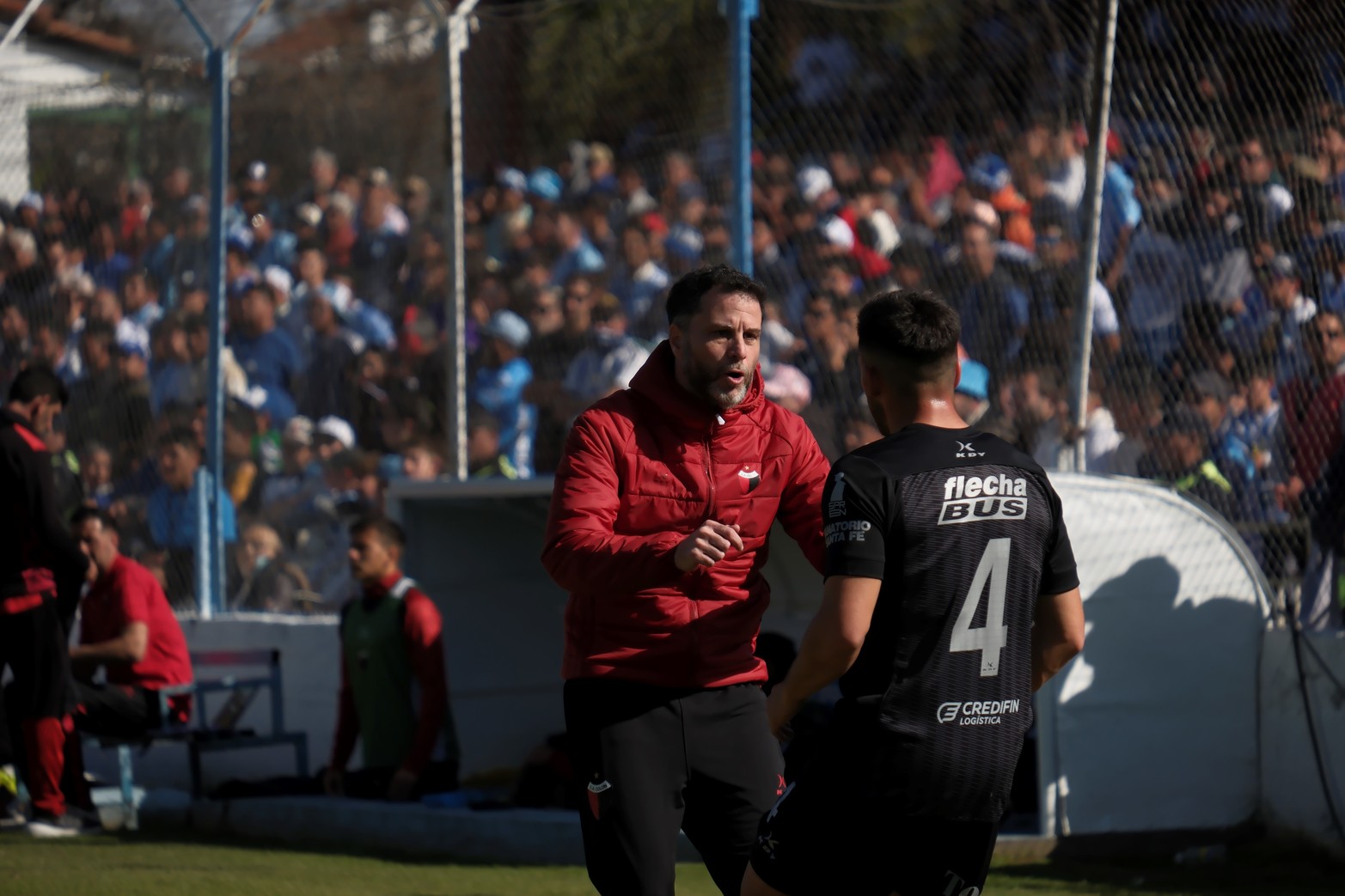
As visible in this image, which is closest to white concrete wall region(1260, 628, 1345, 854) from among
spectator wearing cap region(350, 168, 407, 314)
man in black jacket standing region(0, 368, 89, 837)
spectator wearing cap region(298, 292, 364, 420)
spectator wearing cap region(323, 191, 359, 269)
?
man in black jacket standing region(0, 368, 89, 837)

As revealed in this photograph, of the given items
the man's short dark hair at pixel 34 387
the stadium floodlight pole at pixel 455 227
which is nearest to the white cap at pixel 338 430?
the stadium floodlight pole at pixel 455 227

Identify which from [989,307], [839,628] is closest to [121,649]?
[989,307]

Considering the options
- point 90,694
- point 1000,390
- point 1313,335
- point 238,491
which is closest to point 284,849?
point 90,694

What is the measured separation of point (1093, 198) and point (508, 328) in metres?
3.57

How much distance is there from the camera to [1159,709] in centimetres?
743

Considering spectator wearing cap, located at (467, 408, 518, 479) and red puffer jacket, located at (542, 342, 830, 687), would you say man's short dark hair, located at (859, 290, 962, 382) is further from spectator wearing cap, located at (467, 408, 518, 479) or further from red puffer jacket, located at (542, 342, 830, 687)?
spectator wearing cap, located at (467, 408, 518, 479)

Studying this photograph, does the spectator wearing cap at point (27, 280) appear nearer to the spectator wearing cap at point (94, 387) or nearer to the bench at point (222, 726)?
the spectator wearing cap at point (94, 387)

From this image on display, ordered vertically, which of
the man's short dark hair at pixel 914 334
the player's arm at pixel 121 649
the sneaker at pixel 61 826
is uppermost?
the man's short dark hair at pixel 914 334

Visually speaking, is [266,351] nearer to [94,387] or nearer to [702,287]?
[94,387]

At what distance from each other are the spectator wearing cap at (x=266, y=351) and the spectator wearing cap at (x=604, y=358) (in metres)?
2.16

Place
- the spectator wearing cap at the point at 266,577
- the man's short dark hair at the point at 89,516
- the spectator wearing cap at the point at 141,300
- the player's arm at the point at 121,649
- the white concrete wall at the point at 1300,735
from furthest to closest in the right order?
the spectator wearing cap at the point at 141,300 < the spectator wearing cap at the point at 266,577 < the man's short dark hair at the point at 89,516 < the player's arm at the point at 121,649 < the white concrete wall at the point at 1300,735

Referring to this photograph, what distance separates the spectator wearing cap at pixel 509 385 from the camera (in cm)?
968

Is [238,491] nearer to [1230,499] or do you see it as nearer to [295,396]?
[295,396]

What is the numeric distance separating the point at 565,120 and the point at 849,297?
7.20 ft
